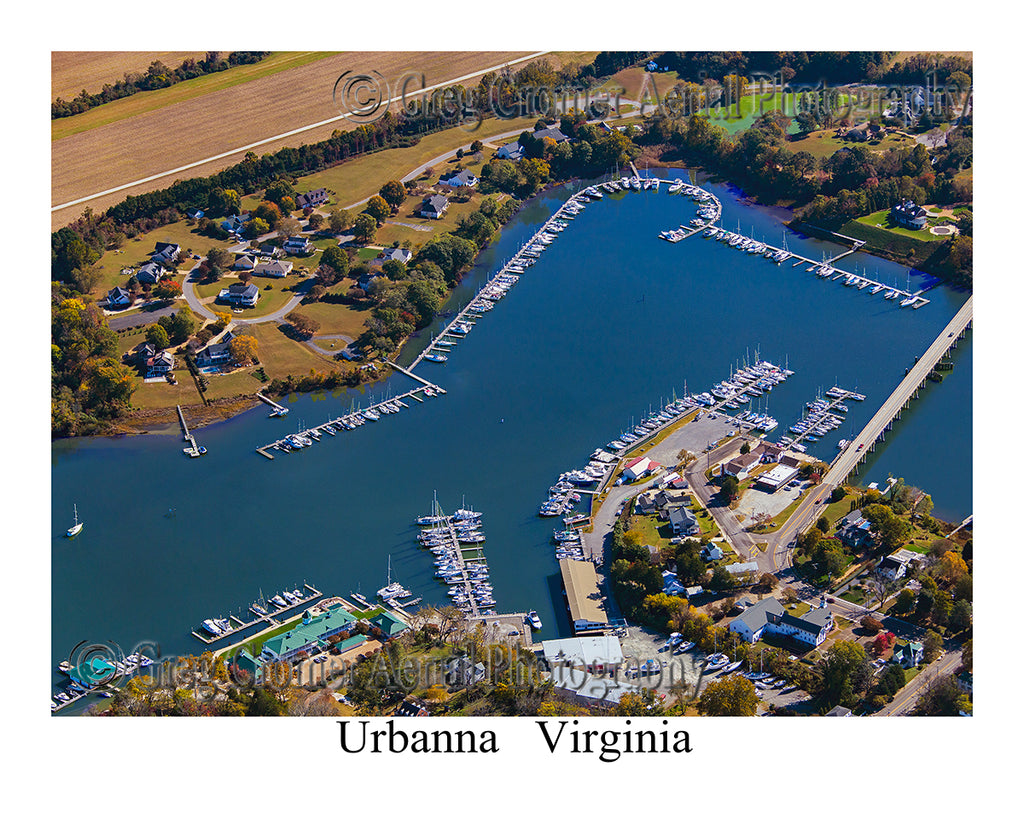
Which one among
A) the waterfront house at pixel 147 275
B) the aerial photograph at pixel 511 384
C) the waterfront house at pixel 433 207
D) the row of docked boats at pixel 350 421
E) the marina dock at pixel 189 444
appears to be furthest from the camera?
the waterfront house at pixel 433 207

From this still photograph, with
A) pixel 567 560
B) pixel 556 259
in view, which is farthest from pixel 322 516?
pixel 556 259

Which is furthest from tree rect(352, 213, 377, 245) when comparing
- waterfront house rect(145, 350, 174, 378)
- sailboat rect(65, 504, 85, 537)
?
sailboat rect(65, 504, 85, 537)

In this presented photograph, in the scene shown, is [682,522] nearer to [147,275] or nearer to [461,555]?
[461,555]

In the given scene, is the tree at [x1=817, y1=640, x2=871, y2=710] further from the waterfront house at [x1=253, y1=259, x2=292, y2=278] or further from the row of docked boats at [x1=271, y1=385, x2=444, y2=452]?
the waterfront house at [x1=253, y1=259, x2=292, y2=278]

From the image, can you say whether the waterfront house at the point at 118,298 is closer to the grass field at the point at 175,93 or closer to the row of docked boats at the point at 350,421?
the row of docked boats at the point at 350,421

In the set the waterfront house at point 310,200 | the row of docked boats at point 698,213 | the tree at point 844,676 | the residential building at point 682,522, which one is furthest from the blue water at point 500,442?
the waterfront house at point 310,200

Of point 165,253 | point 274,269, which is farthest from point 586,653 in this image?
point 165,253
